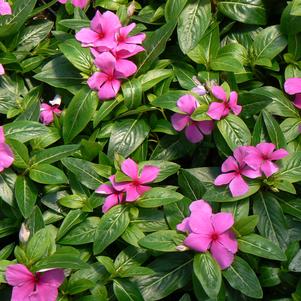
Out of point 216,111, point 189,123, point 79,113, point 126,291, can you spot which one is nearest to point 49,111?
point 79,113

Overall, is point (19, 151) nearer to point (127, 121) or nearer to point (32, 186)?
point (32, 186)

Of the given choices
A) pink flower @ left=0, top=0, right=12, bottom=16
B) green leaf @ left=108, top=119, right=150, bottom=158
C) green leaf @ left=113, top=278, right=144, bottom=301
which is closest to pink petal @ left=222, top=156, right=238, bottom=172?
green leaf @ left=108, top=119, right=150, bottom=158

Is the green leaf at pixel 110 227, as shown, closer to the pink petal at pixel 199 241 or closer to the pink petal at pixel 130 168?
the pink petal at pixel 130 168

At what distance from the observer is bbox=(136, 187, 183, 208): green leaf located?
1788mm

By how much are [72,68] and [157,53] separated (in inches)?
12.2

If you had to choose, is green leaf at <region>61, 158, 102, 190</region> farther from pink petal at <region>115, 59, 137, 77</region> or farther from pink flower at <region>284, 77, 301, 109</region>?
pink flower at <region>284, 77, 301, 109</region>

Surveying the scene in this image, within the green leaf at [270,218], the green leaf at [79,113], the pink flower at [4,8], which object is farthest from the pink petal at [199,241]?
the pink flower at [4,8]

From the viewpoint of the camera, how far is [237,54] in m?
2.11

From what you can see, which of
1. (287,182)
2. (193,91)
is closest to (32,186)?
(193,91)

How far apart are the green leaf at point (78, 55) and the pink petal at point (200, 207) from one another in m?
0.62

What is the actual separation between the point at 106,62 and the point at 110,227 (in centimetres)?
54

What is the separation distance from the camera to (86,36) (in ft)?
6.58

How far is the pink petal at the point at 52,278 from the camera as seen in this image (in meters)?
1.71

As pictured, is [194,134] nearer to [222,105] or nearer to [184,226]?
[222,105]
